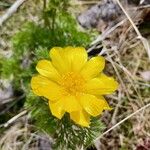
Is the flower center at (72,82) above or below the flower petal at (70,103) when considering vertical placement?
above

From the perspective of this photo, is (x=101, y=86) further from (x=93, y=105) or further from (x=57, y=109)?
(x=57, y=109)

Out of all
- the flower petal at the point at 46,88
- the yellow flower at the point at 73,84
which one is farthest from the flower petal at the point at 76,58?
the flower petal at the point at 46,88

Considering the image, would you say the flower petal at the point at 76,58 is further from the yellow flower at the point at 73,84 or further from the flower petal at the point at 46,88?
the flower petal at the point at 46,88

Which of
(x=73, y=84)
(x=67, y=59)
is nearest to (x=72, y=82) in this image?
(x=73, y=84)

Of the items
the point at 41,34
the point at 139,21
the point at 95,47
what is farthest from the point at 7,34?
the point at 139,21

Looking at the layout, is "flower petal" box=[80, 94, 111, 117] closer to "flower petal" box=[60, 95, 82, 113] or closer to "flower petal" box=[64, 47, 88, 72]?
"flower petal" box=[60, 95, 82, 113]

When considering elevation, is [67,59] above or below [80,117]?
above

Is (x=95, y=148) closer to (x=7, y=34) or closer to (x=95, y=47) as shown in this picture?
(x=95, y=47)
